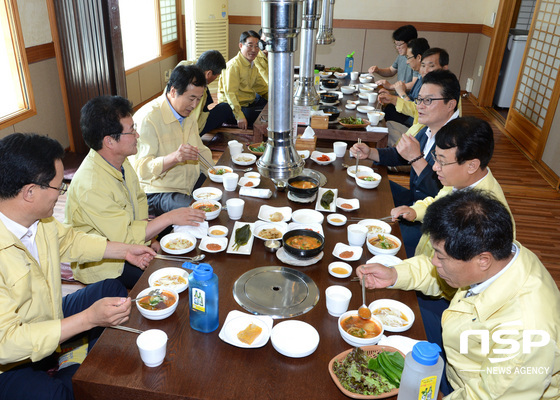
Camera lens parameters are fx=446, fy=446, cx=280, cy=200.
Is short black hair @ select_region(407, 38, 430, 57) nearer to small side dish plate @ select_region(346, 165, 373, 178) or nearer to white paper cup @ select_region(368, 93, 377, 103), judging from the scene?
white paper cup @ select_region(368, 93, 377, 103)

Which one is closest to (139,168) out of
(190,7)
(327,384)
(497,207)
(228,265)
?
(228,265)

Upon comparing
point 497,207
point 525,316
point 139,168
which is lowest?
point 139,168

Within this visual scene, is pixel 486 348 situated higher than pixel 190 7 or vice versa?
pixel 190 7

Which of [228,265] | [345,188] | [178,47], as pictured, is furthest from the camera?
[178,47]

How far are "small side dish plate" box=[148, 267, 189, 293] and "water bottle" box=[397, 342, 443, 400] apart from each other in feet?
2.85

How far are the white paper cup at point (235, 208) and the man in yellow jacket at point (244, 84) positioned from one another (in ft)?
8.87

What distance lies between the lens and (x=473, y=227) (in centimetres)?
131

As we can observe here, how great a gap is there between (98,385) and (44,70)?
152 inches

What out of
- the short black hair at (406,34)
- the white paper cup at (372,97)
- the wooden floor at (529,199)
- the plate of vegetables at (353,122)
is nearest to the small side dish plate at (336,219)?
the plate of vegetables at (353,122)

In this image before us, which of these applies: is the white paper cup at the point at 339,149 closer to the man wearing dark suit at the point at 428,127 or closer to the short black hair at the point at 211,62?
the man wearing dark suit at the point at 428,127

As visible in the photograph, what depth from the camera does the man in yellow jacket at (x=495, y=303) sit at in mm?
1246

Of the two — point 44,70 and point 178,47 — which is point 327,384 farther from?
point 178,47

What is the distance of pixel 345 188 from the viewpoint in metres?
2.62

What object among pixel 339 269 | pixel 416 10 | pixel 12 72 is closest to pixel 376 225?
pixel 339 269
